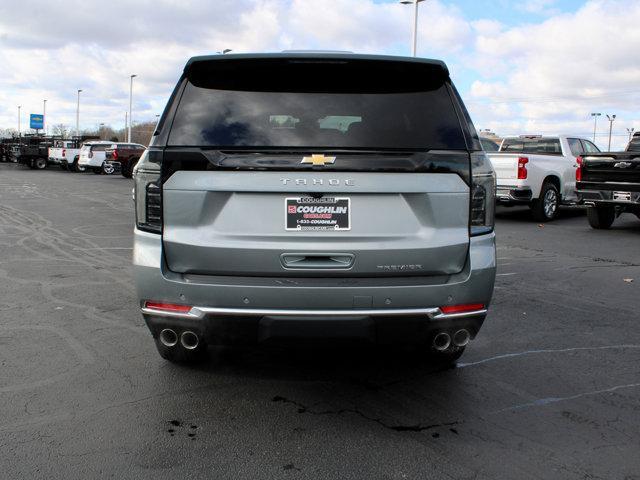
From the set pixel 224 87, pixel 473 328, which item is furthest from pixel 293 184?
pixel 473 328

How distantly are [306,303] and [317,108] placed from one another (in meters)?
1.07

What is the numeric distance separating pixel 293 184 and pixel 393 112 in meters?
0.72

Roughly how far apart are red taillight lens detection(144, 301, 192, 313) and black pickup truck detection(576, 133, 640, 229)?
1032cm

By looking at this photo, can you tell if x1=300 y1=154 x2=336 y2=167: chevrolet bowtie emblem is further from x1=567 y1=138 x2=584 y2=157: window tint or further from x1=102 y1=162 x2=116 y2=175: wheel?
x1=102 y1=162 x2=116 y2=175: wheel

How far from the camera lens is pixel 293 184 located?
335cm

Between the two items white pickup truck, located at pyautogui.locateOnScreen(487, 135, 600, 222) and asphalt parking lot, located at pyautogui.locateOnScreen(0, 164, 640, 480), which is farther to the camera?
white pickup truck, located at pyautogui.locateOnScreen(487, 135, 600, 222)

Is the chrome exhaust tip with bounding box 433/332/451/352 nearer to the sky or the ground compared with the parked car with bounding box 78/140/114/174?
nearer to the ground

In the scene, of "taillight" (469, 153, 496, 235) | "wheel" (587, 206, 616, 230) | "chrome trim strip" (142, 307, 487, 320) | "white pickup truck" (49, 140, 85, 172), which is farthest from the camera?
"white pickup truck" (49, 140, 85, 172)

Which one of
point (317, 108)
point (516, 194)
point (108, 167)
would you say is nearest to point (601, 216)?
point (516, 194)

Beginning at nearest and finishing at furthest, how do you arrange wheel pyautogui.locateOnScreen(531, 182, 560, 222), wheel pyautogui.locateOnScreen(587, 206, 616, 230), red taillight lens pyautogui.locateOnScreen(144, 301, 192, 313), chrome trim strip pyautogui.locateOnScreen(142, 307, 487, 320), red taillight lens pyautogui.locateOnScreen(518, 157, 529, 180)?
chrome trim strip pyautogui.locateOnScreen(142, 307, 487, 320), red taillight lens pyautogui.locateOnScreen(144, 301, 192, 313), wheel pyautogui.locateOnScreen(587, 206, 616, 230), red taillight lens pyautogui.locateOnScreen(518, 157, 529, 180), wheel pyautogui.locateOnScreen(531, 182, 560, 222)

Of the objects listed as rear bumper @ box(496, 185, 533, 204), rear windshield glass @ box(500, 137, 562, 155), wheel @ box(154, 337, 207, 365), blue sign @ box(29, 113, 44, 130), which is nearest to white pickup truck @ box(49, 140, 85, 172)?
rear windshield glass @ box(500, 137, 562, 155)

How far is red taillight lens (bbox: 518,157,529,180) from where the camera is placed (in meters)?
14.0

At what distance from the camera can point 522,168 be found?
14.0 m

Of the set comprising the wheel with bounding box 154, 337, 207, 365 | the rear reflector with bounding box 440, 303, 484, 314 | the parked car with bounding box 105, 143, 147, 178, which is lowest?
the wheel with bounding box 154, 337, 207, 365
